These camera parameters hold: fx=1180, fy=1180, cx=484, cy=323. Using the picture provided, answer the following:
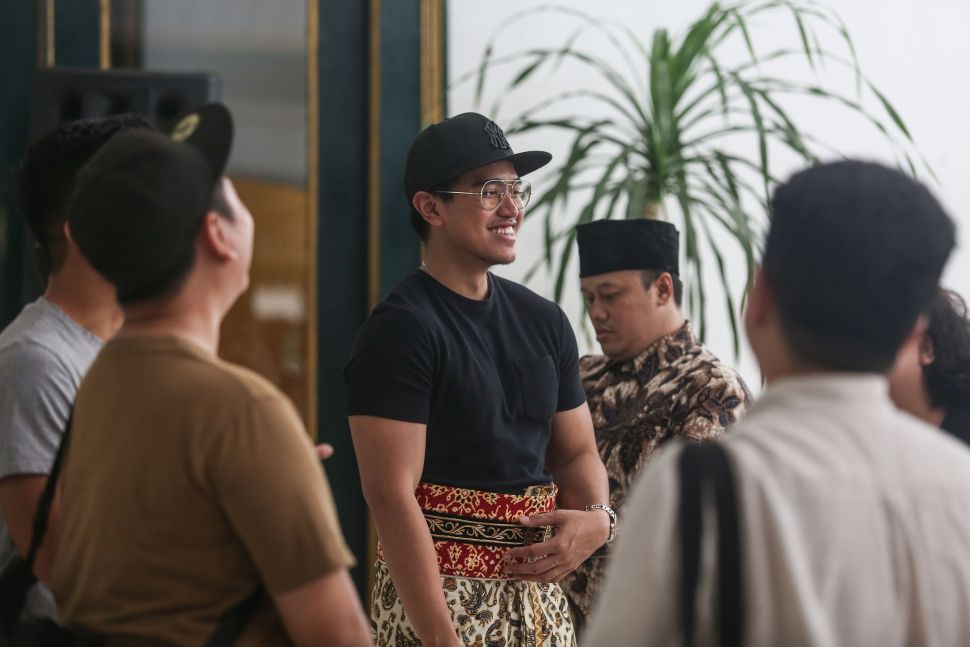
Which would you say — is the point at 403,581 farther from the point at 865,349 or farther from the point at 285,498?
the point at 865,349

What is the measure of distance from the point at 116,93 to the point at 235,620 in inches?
68.3

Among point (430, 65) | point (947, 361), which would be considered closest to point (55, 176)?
point (947, 361)

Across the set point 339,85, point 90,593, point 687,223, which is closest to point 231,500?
point 90,593

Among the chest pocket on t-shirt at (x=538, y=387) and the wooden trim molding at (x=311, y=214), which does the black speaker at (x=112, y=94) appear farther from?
the chest pocket on t-shirt at (x=538, y=387)

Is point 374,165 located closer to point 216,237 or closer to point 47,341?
point 47,341

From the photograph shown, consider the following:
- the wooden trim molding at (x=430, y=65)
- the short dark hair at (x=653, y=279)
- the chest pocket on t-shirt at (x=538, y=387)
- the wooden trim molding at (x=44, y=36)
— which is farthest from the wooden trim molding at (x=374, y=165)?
the chest pocket on t-shirt at (x=538, y=387)

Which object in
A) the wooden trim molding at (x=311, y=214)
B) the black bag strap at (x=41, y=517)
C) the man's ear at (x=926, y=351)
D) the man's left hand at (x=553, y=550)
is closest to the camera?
the black bag strap at (x=41, y=517)

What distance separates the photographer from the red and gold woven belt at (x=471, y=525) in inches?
75.5

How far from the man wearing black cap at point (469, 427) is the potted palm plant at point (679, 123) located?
1.23 meters

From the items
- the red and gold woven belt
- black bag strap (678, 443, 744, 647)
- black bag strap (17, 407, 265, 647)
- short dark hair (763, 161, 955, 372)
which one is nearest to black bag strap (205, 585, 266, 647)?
black bag strap (17, 407, 265, 647)

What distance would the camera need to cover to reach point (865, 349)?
104 cm

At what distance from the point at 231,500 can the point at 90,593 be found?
0.63 feet

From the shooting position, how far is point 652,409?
94.7 inches

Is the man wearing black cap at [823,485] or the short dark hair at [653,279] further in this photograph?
the short dark hair at [653,279]
